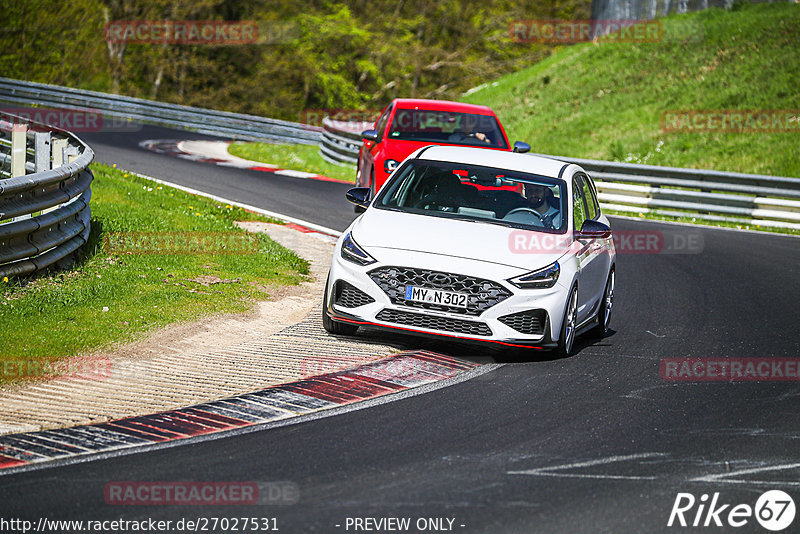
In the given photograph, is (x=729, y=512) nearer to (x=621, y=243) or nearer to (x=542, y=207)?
(x=542, y=207)

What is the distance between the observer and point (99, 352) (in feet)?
26.8

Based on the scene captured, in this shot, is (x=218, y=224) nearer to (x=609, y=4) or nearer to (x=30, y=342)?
(x=30, y=342)

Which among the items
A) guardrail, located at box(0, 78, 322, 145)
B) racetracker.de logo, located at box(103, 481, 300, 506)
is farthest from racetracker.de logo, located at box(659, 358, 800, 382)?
guardrail, located at box(0, 78, 322, 145)

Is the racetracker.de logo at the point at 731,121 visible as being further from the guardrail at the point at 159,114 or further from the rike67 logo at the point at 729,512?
the rike67 logo at the point at 729,512

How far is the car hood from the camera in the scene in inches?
345

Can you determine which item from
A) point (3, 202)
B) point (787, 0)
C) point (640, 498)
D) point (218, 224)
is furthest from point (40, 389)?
point (787, 0)

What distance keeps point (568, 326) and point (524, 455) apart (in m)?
2.95

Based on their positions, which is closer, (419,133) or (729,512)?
(729,512)

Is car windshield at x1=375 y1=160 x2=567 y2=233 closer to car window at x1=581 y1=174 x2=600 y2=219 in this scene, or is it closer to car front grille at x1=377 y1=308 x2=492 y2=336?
car window at x1=581 y1=174 x2=600 y2=219

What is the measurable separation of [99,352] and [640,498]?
4374 mm

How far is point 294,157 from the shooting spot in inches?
1178

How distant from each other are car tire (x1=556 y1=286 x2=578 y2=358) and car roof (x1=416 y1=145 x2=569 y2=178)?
1.40 metres

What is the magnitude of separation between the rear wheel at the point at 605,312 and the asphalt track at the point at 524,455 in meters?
0.17

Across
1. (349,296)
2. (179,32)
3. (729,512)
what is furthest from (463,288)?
(179,32)
